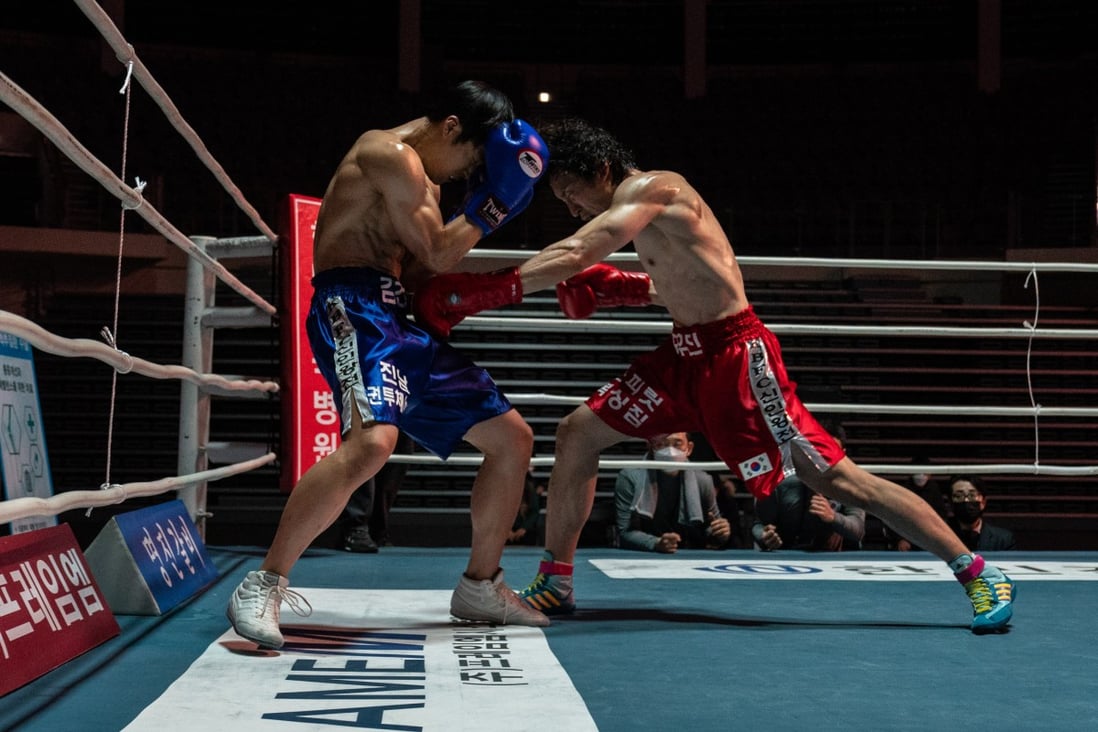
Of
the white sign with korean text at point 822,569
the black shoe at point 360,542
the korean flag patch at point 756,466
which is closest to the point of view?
the korean flag patch at point 756,466

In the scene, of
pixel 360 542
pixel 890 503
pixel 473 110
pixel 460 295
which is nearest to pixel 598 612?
pixel 890 503

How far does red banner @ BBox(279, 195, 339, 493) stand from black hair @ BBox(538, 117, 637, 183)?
1.00 m

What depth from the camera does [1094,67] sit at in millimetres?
11156

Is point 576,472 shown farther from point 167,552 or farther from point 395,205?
point 167,552

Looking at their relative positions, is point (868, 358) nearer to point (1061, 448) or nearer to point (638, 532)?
point (1061, 448)

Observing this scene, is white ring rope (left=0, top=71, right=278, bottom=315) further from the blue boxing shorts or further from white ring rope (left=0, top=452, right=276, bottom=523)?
white ring rope (left=0, top=452, right=276, bottom=523)

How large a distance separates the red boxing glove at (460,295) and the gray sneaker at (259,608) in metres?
0.52

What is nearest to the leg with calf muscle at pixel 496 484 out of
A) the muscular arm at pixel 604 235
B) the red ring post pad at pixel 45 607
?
the muscular arm at pixel 604 235

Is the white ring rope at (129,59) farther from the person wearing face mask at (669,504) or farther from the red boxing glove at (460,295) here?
the person wearing face mask at (669,504)

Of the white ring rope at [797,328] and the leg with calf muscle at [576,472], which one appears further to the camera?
the white ring rope at [797,328]

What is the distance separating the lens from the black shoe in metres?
3.21

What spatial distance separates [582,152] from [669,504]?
1756mm

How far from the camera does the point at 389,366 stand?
73.3 inches

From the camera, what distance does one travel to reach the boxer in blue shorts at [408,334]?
5.84ft
